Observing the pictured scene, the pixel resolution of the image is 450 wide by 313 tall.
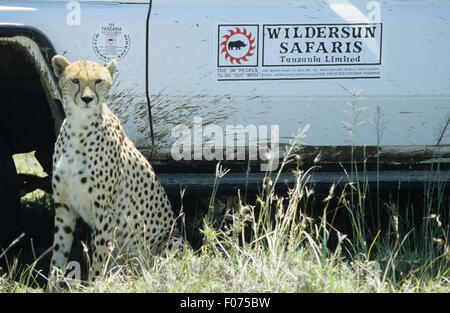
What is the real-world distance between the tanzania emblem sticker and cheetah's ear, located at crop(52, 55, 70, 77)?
0.76m

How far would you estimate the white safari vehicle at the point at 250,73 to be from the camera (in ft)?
11.2

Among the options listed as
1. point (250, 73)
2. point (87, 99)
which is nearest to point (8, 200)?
point (87, 99)

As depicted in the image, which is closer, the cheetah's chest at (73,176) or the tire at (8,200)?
the cheetah's chest at (73,176)

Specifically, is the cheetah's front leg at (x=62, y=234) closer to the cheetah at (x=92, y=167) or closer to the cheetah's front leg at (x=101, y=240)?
the cheetah at (x=92, y=167)

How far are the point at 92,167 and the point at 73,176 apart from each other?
0.10 m

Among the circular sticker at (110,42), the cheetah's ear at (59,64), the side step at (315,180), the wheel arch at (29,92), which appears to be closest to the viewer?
the cheetah's ear at (59,64)

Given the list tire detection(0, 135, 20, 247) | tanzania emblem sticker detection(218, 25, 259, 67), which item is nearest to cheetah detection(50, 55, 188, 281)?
tire detection(0, 135, 20, 247)

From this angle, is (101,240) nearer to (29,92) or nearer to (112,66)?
(112,66)

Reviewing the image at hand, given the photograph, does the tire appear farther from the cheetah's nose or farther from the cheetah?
the cheetah's nose

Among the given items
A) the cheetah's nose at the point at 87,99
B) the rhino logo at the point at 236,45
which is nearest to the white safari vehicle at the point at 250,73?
the rhino logo at the point at 236,45

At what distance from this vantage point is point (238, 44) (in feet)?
11.2

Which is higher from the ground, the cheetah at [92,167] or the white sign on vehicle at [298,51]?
the white sign on vehicle at [298,51]

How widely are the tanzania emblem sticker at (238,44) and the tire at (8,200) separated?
1191mm
